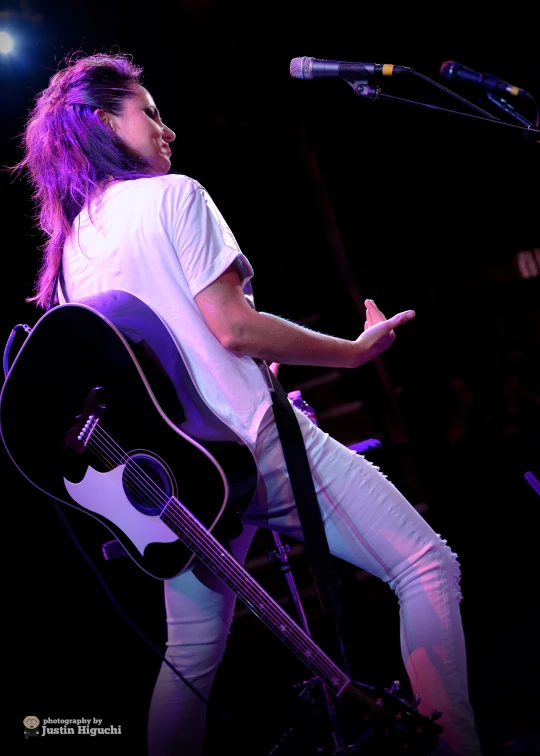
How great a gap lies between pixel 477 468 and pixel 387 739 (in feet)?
11.8

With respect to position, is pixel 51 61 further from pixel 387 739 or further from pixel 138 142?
pixel 387 739

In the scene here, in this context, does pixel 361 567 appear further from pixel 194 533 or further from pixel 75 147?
pixel 75 147

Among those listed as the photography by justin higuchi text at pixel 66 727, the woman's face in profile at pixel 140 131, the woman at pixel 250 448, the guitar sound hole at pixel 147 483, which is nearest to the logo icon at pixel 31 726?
the photography by justin higuchi text at pixel 66 727

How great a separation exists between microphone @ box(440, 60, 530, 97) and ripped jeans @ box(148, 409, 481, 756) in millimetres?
1293

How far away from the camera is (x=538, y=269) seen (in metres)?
5.49

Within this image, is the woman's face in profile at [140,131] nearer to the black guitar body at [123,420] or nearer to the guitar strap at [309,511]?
the black guitar body at [123,420]

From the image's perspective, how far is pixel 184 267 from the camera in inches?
62.9

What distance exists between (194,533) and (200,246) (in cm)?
73

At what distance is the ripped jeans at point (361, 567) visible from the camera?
152 cm

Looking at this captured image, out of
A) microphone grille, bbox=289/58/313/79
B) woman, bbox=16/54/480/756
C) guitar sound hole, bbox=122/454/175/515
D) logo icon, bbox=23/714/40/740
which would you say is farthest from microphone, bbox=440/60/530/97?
logo icon, bbox=23/714/40/740

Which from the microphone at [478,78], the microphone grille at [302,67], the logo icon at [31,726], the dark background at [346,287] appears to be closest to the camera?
the microphone at [478,78]

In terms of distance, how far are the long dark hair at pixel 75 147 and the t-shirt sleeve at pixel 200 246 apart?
0.31 meters

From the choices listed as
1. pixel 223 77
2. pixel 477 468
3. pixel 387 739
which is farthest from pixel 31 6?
pixel 477 468

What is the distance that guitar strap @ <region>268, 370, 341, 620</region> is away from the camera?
61.2 inches
